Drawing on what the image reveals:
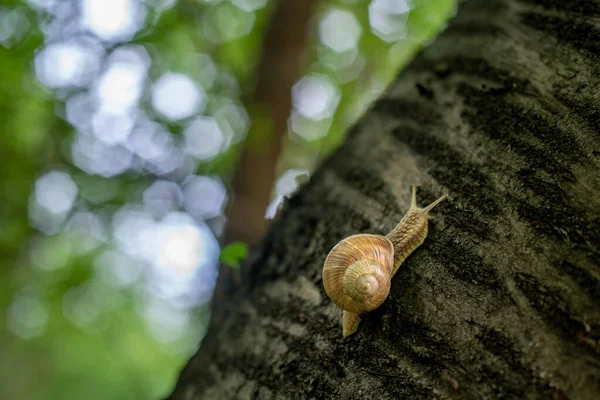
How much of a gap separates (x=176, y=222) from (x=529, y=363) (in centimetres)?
471

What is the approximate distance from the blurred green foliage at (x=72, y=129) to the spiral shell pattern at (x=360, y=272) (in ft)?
2.11

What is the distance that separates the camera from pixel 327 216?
61.5 inches

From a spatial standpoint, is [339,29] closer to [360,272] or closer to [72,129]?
[72,129]

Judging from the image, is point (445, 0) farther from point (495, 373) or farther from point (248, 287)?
point (495, 373)

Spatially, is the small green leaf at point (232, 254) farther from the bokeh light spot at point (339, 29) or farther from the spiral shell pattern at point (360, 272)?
the bokeh light spot at point (339, 29)

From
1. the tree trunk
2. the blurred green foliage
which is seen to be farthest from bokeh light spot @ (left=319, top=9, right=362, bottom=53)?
the tree trunk

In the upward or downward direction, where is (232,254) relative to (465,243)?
downward

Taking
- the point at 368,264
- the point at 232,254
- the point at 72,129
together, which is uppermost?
the point at 368,264

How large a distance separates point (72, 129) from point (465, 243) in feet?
13.7

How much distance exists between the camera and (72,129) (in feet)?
13.9

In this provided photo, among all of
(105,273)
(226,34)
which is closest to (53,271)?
(105,273)

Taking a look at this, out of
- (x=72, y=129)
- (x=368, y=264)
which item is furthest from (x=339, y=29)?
(x=368, y=264)

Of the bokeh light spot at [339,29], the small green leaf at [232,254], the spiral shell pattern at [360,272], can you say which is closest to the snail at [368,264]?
the spiral shell pattern at [360,272]

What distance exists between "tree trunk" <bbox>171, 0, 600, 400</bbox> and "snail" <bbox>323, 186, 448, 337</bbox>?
31 millimetres
